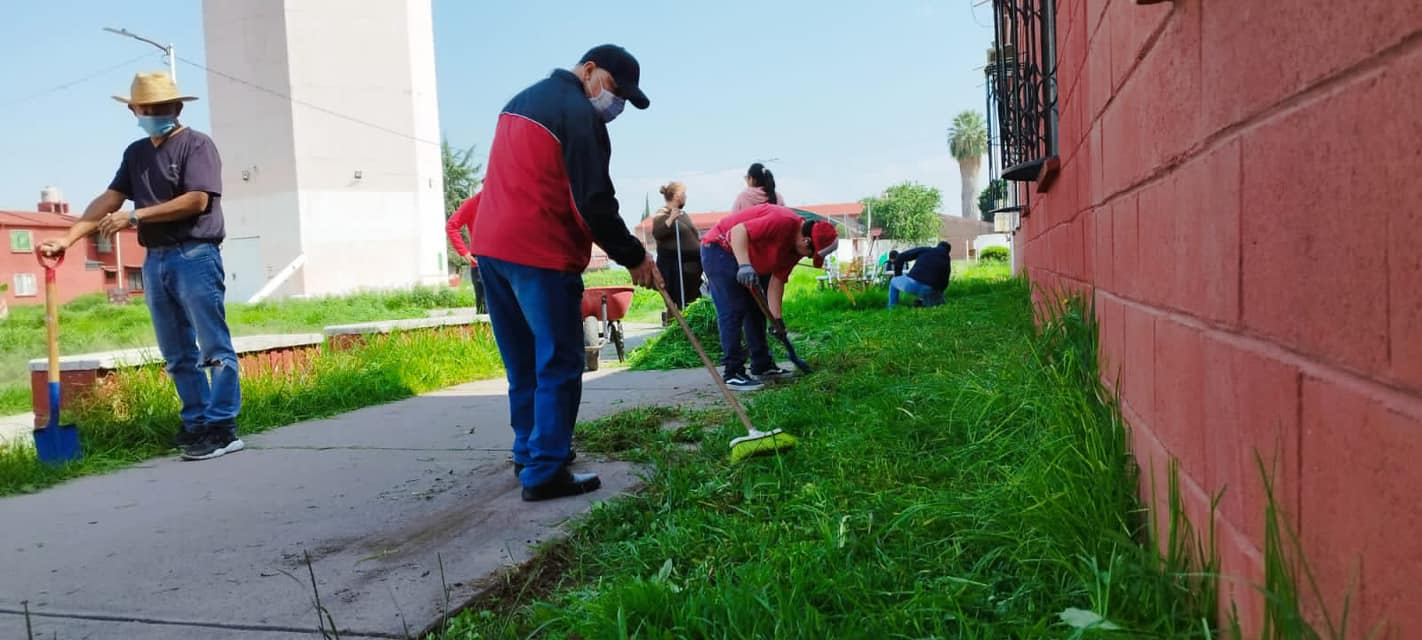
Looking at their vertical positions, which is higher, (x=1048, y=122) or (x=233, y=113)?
(x=233, y=113)

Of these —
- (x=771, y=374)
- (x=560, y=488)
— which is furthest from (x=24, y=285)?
(x=560, y=488)

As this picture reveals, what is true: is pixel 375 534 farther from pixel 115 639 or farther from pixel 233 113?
pixel 233 113

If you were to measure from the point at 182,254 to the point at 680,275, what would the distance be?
5168 millimetres

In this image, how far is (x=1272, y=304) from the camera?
101 cm

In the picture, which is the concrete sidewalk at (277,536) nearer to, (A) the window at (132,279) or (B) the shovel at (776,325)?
(B) the shovel at (776,325)

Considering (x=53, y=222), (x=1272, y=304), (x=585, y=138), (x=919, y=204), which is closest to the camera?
(x=1272, y=304)

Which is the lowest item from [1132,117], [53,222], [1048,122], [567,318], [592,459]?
[592,459]

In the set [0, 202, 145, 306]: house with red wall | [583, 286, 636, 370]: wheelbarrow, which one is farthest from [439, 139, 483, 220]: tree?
[583, 286, 636, 370]: wheelbarrow

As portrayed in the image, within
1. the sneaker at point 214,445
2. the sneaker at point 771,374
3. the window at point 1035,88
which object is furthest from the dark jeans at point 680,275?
the sneaker at point 214,445

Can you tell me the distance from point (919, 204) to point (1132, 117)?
82012mm

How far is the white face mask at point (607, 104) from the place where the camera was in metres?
3.35

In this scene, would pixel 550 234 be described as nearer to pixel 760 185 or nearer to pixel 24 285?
pixel 760 185

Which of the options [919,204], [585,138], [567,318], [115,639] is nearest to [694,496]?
[567,318]

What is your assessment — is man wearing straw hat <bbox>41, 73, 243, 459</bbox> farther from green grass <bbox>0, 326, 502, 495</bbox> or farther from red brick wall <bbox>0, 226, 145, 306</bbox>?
red brick wall <bbox>0, 226, 145, 306</bbox>
